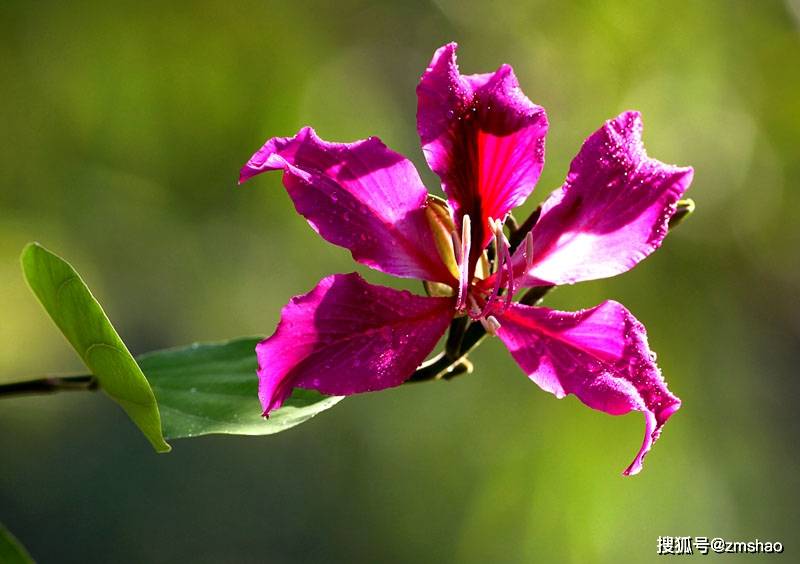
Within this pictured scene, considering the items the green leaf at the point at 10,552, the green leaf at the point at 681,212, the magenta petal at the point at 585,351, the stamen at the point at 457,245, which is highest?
the stamen at the point at 457,245

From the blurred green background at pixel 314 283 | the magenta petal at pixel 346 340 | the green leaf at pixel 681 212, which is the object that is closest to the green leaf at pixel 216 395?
the magenta petal at pixel 346 340

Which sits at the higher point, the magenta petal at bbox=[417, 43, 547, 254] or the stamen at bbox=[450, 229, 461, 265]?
the magenta petal at bbox=[417, 43, 547, 254]

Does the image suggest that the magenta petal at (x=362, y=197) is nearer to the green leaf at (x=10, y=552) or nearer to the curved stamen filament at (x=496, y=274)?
the curved stamen filament at (x=496, y=274)

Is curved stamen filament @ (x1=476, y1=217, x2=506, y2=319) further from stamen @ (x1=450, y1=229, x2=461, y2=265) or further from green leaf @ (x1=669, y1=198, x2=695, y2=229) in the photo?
green leaf @ (x1=669, y1=198, x2=695, y2=229)

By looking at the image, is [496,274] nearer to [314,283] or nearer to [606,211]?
[606,211]

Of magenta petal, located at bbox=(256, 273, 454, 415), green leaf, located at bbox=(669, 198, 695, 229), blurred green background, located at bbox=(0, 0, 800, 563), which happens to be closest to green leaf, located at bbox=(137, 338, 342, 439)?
magenta petal, located at bbox=(256, 273, 454, 415)

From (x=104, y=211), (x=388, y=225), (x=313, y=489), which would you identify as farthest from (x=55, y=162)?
(x=388, y=225)

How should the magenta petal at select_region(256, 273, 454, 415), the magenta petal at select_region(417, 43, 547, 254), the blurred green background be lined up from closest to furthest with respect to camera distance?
1. the magenta petal at select_region(256, 273, 454, 415)
2. the magenta petal at select_region(417, 43, 547, 254)
3. the blurred green background
